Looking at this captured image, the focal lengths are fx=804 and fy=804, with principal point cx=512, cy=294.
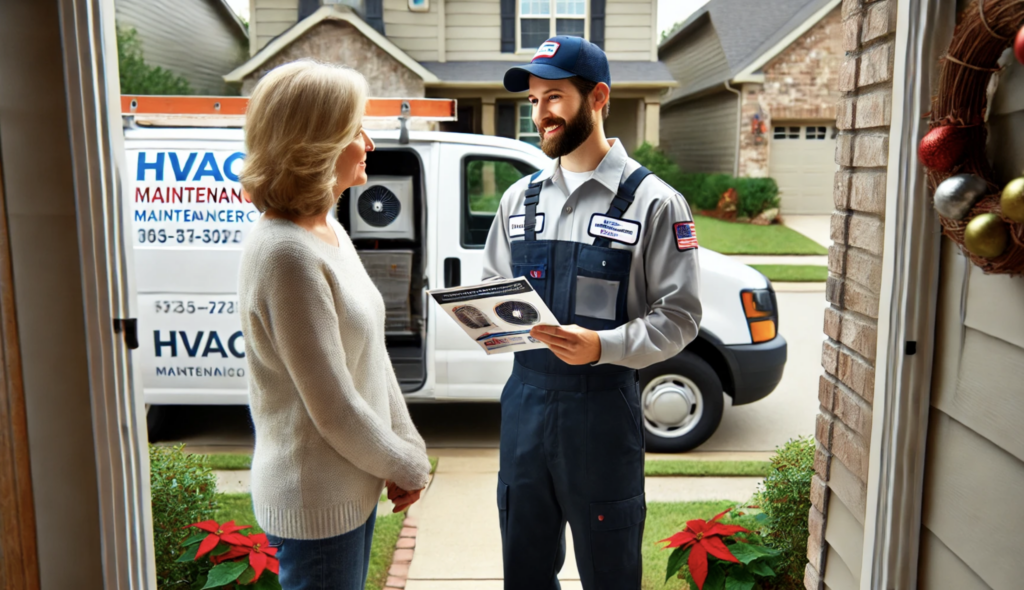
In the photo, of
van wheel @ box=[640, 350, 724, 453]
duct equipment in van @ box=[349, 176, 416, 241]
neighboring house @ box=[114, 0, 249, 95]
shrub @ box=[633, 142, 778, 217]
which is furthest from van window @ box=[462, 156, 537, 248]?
neighboring house @ box=[114, 0, 249, 95]

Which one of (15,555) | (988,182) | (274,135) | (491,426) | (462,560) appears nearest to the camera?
(988,182)

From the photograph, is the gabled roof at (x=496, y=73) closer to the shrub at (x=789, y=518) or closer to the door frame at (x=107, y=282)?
the shrub at (x=789, y=518)

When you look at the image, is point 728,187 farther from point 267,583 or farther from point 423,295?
point 267,583

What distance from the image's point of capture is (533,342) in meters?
2.06

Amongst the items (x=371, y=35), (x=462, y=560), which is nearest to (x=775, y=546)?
(x=462, y=560)

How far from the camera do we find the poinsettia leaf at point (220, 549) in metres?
2.81

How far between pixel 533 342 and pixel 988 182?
3.49ft

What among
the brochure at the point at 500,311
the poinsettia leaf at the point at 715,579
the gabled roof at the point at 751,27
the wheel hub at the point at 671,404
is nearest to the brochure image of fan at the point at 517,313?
the brochure at the point at 500,311

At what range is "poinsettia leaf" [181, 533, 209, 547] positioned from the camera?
2.84 metres

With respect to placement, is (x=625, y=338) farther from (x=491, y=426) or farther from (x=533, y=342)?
(x=491, y=426)

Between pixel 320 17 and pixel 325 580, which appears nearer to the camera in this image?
pixel 325 580

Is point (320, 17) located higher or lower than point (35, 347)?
higher

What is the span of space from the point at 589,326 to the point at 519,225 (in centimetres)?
36

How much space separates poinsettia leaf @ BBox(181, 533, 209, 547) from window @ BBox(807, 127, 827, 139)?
16.0 metres
